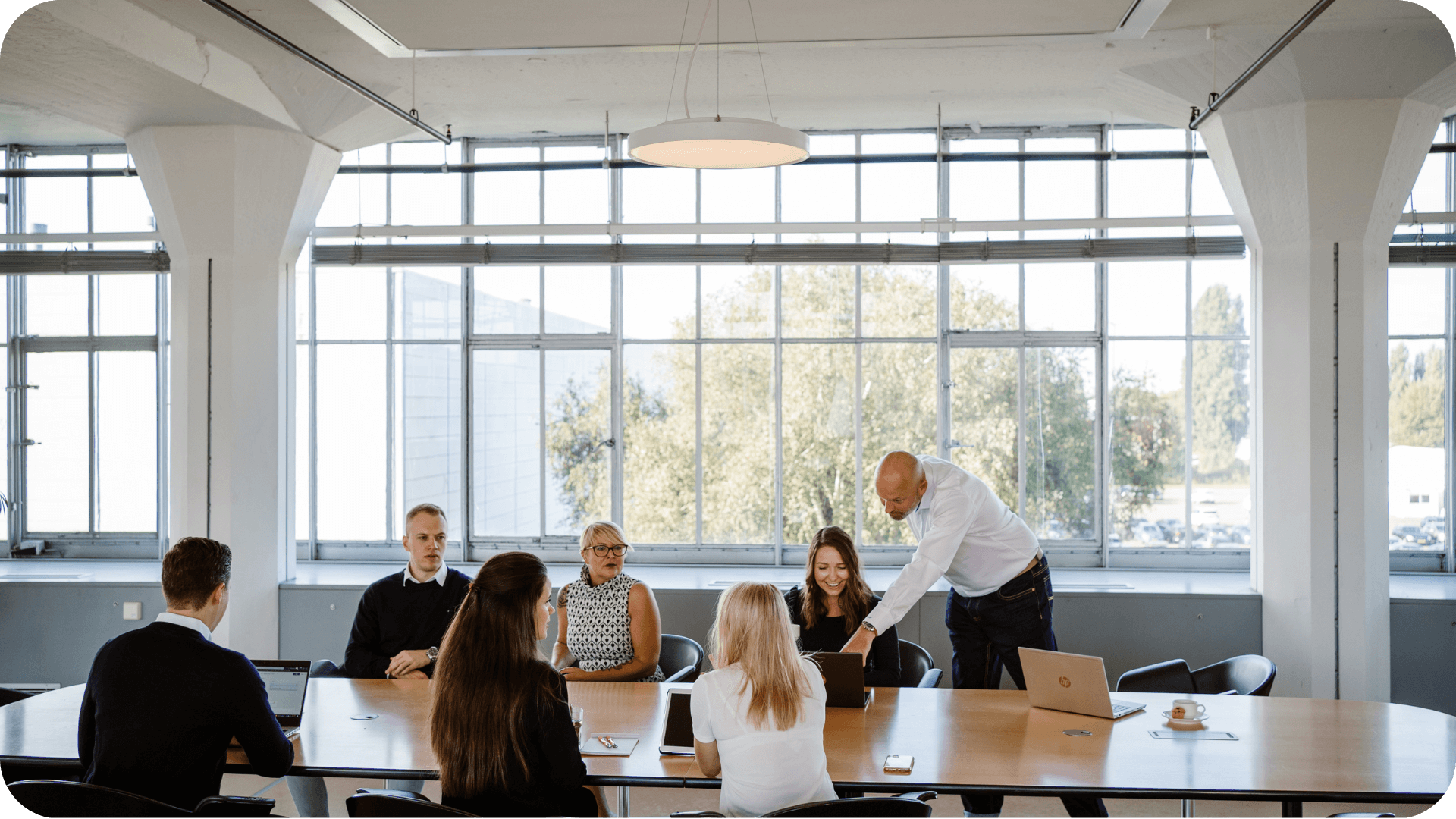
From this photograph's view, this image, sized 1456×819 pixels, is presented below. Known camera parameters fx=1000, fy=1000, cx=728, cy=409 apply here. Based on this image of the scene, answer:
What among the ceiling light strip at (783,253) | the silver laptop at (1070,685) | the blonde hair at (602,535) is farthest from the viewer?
the ceiling light strip at (783,253)

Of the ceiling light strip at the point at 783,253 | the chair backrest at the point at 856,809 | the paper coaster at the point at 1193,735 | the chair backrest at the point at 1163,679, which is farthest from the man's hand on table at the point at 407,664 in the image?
the ceiling light strip at the point at 783,253

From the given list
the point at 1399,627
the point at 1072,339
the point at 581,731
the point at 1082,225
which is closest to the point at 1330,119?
the point at 1082,225

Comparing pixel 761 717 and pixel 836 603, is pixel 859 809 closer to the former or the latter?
pixel 761 717

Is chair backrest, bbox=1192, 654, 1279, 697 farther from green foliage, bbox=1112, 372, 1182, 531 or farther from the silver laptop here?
green foliage, bbox=1112, 372, 1182, 531

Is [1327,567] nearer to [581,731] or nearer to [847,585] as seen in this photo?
[847,585]

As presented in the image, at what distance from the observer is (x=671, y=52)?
20.4ft

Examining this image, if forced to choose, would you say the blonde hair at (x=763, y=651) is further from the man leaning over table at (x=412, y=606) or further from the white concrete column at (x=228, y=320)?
the white concrete column at (x=228, y=320)

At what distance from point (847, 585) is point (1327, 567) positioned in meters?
3.50

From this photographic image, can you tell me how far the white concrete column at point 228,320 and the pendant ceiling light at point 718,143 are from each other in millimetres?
3801

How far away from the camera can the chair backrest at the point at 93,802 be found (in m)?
2.88

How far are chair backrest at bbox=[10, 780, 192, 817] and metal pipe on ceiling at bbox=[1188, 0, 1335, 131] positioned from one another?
16.9 feet

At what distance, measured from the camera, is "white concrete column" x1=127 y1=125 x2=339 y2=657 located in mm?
6766

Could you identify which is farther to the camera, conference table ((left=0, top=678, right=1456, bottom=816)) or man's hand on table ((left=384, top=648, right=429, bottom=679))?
man's hand on table ((left=384, top=648, right=429, bottom=679))

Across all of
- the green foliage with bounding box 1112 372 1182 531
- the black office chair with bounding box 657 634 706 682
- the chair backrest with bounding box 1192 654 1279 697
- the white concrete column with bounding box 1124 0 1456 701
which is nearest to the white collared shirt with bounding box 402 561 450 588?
the black office chair with bounding box 657 634 706 682
